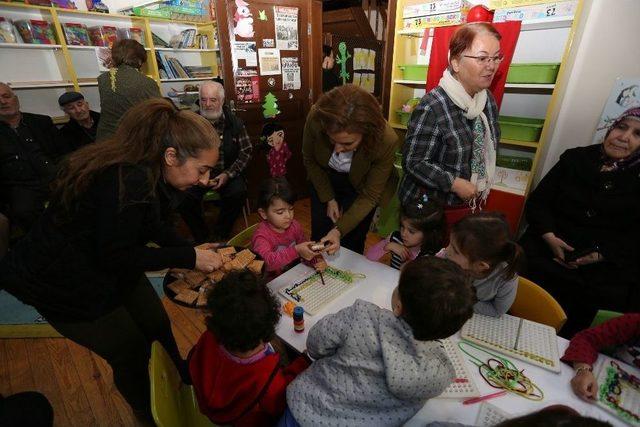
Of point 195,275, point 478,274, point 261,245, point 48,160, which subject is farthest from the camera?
point 48,160

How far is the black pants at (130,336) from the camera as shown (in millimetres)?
1187

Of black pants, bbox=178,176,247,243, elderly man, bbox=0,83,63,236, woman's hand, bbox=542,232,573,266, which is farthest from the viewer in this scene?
black pants, bbox=178,176,247,243

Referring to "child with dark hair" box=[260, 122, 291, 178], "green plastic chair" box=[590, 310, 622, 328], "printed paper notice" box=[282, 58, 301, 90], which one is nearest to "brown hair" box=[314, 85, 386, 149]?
"green plastic chair" box=[590, 310, 622, 328]

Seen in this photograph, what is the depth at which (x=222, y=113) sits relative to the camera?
3025 millimetres

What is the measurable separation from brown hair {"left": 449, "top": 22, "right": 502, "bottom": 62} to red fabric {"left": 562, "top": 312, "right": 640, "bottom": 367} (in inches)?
50.4

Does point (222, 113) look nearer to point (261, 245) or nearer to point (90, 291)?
point (261, 245)

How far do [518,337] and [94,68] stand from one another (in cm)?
447

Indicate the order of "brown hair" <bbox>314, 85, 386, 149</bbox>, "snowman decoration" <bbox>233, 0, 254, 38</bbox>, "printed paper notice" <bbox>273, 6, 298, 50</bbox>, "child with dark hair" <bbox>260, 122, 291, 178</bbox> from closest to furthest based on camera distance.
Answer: "brown hair" <bbox>314, 85, 386, 149</bbox> < "snowman decoration" <bbox>233, 0, 254, 38</bbox> < "printed paper notice" <bbox>273, 6, 298, 50</bbox> < "child with dark hair" <bbox>260, 122, 291, 178</bbox>

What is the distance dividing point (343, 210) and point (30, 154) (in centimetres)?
279

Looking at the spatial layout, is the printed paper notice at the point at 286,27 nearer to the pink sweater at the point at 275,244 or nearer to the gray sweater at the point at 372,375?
the pink sweater at the point at 275,244

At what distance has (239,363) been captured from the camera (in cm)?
103

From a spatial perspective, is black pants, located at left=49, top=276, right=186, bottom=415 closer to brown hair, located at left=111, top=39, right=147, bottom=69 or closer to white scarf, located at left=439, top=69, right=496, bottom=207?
white scarf, located at left=439, top=69, right=496, bottom=207

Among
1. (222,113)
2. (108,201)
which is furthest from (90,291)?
(222,113)

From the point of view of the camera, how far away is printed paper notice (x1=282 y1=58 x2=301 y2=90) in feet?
12.1
